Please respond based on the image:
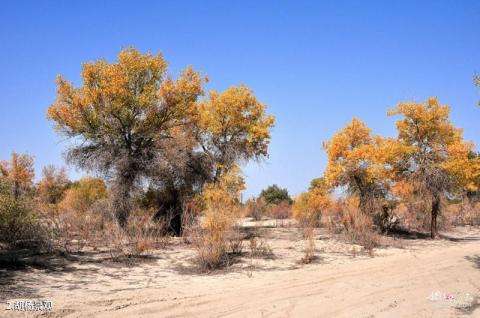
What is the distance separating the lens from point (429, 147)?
2177 centimetres

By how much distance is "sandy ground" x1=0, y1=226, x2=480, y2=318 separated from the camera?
8.47m

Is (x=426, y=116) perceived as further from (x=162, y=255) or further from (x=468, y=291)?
(x=162, y=255)

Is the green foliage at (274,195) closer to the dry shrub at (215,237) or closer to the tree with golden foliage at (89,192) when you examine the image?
the tree with golden foliage at (89,192)

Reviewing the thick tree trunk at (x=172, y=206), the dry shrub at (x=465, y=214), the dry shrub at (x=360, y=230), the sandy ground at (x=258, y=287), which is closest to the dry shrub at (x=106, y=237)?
the sandy ground at (x=258, y=287)

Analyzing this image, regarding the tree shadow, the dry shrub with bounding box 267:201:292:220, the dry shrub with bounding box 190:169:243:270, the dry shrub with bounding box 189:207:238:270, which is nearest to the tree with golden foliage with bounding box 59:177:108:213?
the dry shrub with bounding box 267:201:292:220

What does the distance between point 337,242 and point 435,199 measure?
567cm

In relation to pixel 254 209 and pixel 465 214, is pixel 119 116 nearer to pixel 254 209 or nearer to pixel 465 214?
pixel 254 209

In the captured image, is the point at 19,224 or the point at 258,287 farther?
the point at 19,224

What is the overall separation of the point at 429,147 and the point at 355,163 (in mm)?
3963

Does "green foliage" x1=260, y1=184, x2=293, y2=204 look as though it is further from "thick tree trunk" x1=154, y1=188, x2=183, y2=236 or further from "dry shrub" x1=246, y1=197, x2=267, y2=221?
"thick tree trunk" x1=154, y1=188, x2=183, y2=236

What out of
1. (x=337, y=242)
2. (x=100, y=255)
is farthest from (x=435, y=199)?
(x=100, y=255)

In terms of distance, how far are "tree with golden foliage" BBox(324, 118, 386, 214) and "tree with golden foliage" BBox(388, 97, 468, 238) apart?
159 centimetres

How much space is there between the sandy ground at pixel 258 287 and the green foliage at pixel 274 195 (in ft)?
132

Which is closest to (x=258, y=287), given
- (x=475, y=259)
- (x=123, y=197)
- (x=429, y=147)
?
(x=475, y=259)
